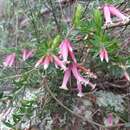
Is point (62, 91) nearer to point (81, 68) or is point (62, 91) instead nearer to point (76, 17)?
point (81, 68)

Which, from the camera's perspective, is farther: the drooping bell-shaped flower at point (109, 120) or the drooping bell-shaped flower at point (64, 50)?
the drooping bell-shaped flower at point (109, 120)

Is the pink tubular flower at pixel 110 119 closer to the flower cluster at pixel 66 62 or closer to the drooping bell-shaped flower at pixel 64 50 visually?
the flower cluster at pixel 66 62

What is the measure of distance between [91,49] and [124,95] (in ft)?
1.59

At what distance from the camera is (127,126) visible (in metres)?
2.35

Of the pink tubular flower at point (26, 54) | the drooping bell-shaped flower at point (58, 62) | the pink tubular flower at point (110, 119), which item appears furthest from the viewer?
the pink tubular flower at point (110, 119)

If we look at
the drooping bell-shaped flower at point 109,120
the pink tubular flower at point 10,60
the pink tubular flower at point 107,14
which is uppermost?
the pink tubular flower at point 107,14

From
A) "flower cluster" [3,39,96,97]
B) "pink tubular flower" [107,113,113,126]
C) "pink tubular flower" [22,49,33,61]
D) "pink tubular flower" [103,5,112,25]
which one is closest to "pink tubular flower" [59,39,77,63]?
"flower cluster" [3,39,96,97]

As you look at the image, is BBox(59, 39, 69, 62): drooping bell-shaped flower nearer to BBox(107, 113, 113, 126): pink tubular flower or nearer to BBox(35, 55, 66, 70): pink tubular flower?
BBox(35, 55, 66, 70): pink tubular flower

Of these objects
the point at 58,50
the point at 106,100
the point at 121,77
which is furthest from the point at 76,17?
the point at 106,100

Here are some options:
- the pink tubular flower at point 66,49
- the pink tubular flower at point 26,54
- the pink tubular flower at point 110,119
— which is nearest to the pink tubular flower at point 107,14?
the pink tubular flower at point 66,49

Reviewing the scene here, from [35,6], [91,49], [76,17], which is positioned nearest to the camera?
[76,17]

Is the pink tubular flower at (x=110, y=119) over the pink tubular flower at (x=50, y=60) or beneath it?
beneath

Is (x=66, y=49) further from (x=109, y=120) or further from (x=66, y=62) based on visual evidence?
(x=109, y=120)

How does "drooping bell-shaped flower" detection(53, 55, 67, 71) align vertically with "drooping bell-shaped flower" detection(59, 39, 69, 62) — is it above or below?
below
